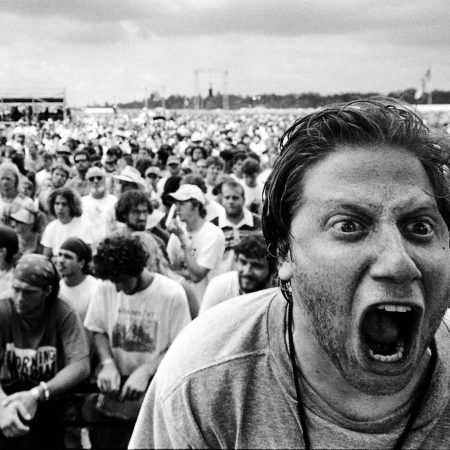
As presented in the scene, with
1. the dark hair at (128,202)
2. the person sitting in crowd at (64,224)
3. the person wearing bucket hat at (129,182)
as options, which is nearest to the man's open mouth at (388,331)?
the dark hair at (128,202)

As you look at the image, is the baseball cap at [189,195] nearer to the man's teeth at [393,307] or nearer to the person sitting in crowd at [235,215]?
the person sitting in crowd at [235,215]

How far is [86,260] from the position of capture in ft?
14.8

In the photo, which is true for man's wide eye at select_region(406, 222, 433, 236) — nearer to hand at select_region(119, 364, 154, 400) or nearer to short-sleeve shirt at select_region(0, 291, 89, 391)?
hand at select_region(119, 364, 154, 400)

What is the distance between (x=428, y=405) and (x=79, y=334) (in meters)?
2.75

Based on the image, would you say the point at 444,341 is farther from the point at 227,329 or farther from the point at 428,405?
the point at 227,329

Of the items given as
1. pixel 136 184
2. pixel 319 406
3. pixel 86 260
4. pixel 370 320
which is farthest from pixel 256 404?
pixel 136 184

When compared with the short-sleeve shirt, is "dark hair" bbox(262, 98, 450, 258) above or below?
above

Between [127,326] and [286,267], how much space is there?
2.64m

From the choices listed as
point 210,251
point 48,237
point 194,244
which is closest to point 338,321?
point 210,251

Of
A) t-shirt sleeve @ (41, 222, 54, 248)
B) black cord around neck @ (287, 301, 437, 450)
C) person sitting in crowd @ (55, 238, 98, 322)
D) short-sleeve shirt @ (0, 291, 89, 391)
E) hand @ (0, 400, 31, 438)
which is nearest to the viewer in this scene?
black cord around neck @ (287, 301, 437, 450)

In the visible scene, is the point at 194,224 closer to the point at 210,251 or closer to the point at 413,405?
the point at 210,251

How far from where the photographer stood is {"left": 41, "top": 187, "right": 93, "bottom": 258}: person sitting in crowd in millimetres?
5770

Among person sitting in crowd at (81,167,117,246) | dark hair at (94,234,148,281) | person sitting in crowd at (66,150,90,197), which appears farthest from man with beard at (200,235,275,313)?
person sitting in crowd at (66,150,90,197)

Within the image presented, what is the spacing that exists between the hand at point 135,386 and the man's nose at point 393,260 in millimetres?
2744
